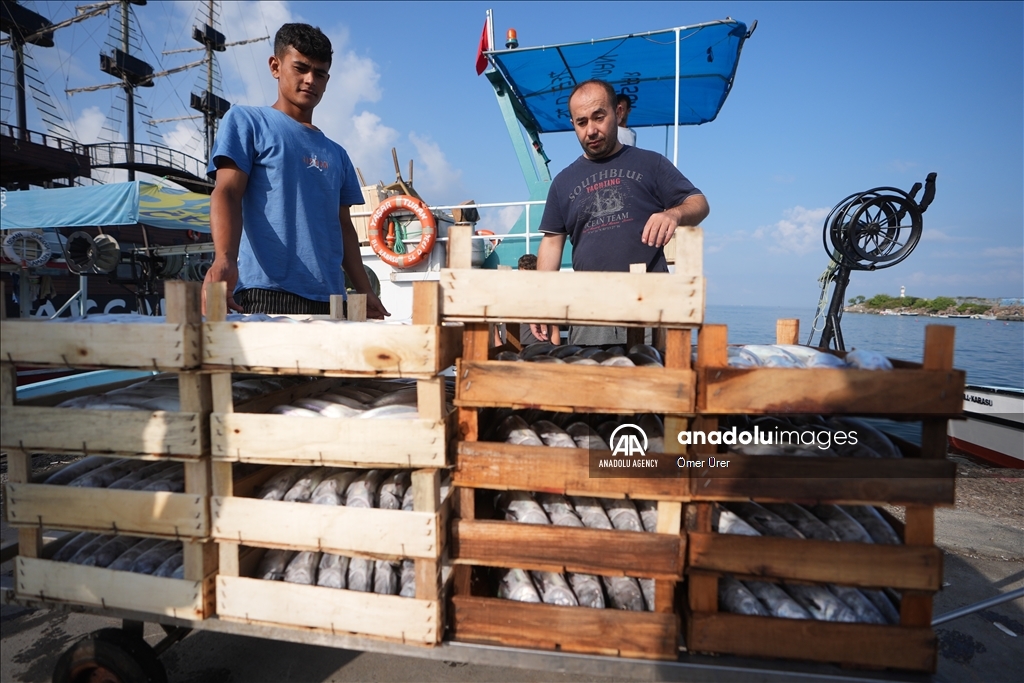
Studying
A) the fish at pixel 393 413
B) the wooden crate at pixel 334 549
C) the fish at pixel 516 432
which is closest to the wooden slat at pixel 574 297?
the fish at pixel 393 413

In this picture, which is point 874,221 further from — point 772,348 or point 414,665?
point 414,665

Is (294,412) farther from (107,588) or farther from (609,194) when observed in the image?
(609,194)

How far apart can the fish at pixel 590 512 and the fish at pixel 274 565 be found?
1.22m

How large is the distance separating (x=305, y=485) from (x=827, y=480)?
1.97m

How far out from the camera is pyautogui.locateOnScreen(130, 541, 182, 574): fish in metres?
2.07

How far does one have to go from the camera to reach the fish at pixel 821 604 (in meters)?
1.76

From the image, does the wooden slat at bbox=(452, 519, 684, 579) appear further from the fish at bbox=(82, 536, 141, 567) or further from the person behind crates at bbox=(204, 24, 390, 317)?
the person behind crates at bbox=(204, 24, 390, 317)

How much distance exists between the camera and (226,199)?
2434 mm

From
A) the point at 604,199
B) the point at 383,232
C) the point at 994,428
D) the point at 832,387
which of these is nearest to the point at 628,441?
the point at 832,387

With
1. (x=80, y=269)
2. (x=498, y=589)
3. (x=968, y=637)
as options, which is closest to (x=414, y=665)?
(x=498, y=589)

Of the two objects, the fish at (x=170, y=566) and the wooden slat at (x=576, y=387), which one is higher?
the wooden slat at (x=576, y=387)

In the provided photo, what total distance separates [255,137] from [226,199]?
1.23 feet

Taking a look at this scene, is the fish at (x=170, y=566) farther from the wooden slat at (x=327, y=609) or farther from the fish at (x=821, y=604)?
the fish at (x=821, y=604)

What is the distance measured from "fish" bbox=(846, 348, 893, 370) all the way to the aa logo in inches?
30.2
